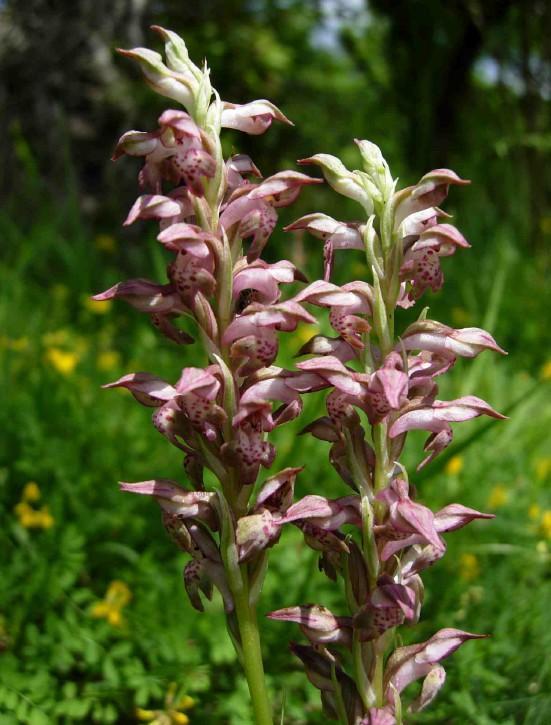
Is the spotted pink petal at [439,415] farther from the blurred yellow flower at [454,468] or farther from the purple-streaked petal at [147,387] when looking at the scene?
the blurred yellow flower at [454,468]

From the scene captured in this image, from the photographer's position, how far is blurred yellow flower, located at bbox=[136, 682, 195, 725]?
5.19 ft

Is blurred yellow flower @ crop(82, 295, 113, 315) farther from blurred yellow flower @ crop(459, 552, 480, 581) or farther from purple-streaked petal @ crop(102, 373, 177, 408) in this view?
purple-streaked petal @ crop(102, 373, 177, 408)

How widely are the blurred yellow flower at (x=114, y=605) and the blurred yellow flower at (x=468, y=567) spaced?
2.81 ft

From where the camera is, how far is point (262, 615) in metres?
1.97

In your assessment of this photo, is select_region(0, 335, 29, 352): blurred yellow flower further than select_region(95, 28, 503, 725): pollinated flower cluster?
Yes

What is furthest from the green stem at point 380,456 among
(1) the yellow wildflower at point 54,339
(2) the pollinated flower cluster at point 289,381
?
(1) the yellow wildflower at point 54,339

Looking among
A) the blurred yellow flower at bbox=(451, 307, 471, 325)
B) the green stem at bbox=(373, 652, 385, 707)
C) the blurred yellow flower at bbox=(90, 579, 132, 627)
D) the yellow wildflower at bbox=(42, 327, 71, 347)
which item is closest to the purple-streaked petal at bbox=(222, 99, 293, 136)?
the green stem at bbox=(373, 652, 385, 707)

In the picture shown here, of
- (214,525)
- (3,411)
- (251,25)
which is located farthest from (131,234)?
(214,525)

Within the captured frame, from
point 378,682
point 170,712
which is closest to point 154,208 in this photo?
point 378,682

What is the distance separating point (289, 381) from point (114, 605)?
3.39 ft

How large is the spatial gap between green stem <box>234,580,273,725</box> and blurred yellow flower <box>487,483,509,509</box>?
1380 millimetres

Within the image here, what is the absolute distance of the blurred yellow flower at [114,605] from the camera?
188 centimetres

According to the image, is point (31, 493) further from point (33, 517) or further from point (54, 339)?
point (54, 339)

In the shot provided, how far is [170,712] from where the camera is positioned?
1.62m
